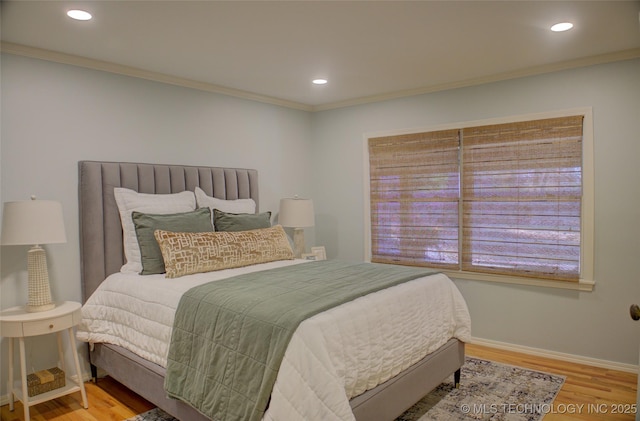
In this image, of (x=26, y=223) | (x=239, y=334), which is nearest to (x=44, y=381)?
(x=26, y=223)

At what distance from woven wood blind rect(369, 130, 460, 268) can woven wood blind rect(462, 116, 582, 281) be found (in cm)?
15

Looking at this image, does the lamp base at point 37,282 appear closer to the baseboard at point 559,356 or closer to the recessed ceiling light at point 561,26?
the baseboard at point 559,356

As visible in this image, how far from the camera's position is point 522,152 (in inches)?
143

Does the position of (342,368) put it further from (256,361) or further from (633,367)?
(633,367)

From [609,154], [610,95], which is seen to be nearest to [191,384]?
[609,154]

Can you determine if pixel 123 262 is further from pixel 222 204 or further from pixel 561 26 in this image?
pixel 561 26

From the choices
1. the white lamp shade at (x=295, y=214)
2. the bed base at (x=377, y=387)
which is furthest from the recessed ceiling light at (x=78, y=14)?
the white lamp shade at (x=295, y=214)

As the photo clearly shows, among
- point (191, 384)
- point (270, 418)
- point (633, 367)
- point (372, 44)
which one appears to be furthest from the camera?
point (633, 367)

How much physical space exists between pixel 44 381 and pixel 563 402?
344cm

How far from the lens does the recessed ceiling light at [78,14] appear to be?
2.34 m

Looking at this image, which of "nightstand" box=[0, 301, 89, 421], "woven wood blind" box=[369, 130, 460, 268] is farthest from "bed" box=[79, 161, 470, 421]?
"woven wood blind" box=[369, 130, 460, 268]

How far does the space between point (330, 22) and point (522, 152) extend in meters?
2.13

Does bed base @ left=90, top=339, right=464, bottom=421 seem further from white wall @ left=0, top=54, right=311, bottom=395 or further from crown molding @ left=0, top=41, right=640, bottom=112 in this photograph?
crown molding @ left=0, top=41, right=640, bottom=112

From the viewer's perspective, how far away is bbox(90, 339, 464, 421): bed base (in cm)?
214
